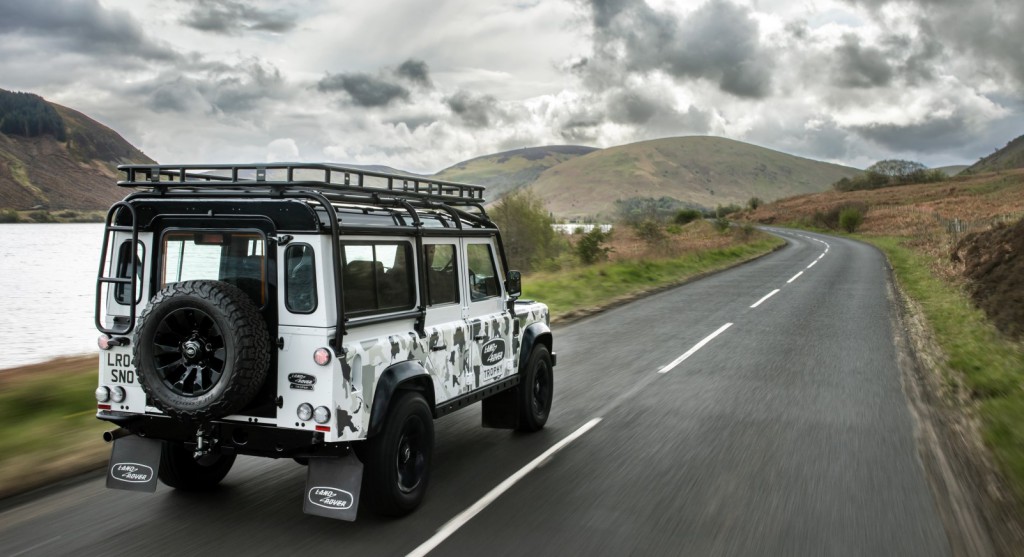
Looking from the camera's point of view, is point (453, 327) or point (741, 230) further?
point (741, 230)

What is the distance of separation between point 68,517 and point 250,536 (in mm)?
1356

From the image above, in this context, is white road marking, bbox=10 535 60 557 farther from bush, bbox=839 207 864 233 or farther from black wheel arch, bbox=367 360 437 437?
bush, bbox=839 207 864 233

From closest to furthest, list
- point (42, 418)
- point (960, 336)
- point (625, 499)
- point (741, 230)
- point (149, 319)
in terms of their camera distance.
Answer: point (149, 319) < point (625, 499) < point (42, 418) < point (960, 336) < point (741, 230)

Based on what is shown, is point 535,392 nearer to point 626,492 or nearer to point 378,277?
point 626,492

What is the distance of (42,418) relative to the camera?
23.8 ft

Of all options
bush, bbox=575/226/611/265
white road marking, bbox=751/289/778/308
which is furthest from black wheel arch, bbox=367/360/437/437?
bush, bbox=575/226/611/265

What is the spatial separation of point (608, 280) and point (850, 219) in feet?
186

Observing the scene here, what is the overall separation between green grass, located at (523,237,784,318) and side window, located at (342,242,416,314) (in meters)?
11.2

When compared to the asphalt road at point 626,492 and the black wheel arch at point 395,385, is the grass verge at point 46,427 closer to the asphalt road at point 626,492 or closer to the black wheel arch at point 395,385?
the asphalt road at point 626,492

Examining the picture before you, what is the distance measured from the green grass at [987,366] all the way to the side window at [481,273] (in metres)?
4.27

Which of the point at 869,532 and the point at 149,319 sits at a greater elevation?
the point at 149,319

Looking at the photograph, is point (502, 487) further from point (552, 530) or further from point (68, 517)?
point (68, 517)

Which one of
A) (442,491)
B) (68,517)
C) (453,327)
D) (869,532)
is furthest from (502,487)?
(68,517)

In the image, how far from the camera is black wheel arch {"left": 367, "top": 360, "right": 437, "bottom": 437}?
15.2ft
